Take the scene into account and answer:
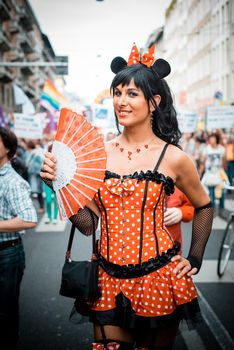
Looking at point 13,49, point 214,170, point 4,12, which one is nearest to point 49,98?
point 214,170

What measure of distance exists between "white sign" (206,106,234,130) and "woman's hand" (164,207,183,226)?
9.56 meters

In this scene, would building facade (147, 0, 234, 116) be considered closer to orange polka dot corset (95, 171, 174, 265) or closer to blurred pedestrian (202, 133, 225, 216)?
blurred pedestrian (202, 133, 225, 216)

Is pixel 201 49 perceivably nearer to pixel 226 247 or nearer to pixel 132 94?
pixel 226 247

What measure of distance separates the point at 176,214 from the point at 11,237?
1222 millimetres

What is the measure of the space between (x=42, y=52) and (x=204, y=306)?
70064 millimetres

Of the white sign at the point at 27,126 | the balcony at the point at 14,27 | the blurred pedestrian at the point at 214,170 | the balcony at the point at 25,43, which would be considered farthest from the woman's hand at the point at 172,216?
the balcony at the point at 25,43

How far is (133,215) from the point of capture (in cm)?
225

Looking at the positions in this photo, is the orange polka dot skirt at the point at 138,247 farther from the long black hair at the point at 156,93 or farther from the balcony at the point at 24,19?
the balcony at the point at 24,19


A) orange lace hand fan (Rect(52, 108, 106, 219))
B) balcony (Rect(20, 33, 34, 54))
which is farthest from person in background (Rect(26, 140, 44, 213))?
balcony (Rect(20, 33, 34, 54))

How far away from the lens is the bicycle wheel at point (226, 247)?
19.0ft

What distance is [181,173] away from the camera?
2369 millimetres

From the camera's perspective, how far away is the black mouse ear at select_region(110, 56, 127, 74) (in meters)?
2.44

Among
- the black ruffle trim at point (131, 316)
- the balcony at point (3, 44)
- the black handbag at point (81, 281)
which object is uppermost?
the balcony at point (3, 44)

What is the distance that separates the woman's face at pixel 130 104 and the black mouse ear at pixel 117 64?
0.54 ft
